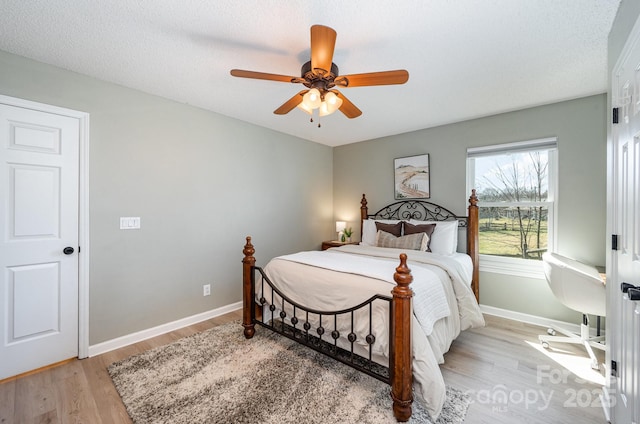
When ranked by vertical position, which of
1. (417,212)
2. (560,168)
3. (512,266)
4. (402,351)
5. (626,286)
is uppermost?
(560,168)

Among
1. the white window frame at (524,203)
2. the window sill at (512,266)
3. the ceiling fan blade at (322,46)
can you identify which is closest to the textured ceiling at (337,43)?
the ceiling fan blade at (322,46)

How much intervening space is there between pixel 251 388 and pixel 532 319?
3165 mm

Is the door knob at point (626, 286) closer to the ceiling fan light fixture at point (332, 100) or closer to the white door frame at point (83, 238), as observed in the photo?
the ceiling fan light fixture at point (332, 100)

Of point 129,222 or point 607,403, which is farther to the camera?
point 129,222

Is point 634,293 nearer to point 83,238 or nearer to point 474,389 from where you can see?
point 474,389

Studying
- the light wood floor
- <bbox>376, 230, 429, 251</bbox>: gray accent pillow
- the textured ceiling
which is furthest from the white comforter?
the textured ceiling

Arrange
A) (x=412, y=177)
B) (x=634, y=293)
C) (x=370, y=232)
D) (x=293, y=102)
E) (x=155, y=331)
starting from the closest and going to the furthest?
(x=634, y=293) → (x=293, y=102) → (x=155, y=331) → (x=370, y=232) → (x=412, y=177)

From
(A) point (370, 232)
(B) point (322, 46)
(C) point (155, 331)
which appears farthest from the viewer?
(A) point (370, 232)

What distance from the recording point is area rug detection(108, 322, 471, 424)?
1.69m

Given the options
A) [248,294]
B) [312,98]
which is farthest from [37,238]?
[312,98]

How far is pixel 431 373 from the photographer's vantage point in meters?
1.66

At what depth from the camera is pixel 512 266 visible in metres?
3.29

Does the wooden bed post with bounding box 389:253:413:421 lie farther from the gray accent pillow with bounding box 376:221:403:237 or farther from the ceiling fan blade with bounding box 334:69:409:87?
the gray accent pillow with bounding box 376:221:403:237

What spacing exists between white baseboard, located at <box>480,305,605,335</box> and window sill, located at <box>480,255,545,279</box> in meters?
0.46
